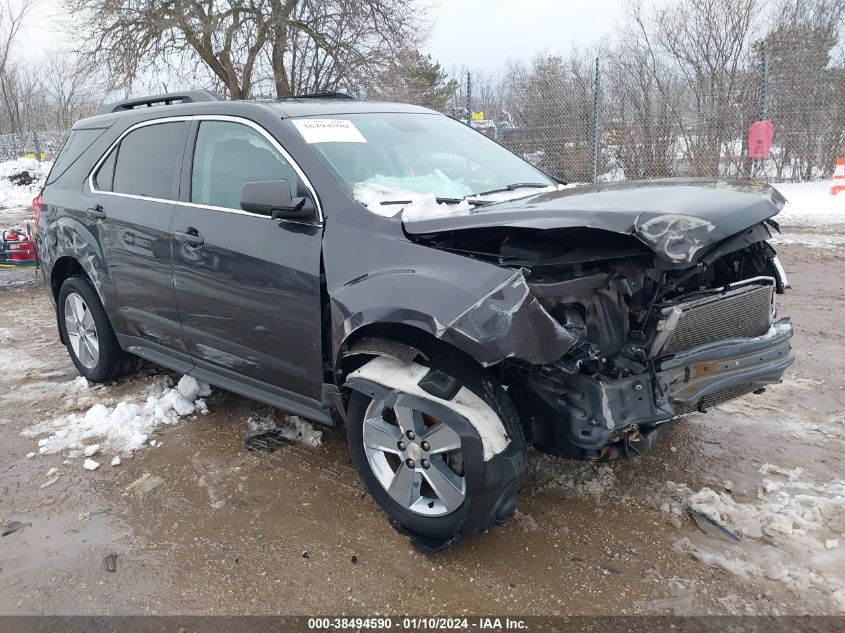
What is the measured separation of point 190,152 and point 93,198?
3.70 feet

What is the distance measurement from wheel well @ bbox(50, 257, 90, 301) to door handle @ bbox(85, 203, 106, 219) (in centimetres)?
48

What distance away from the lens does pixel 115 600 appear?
257cm

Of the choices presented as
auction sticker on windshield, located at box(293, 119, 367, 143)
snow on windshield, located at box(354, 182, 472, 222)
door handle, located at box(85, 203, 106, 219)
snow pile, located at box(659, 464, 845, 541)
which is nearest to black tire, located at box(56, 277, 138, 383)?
door handle, located at box(85, 203, 106, 219)

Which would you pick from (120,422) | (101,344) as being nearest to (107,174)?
(101,344)

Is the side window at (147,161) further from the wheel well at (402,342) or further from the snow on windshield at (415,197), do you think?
the wheel well at (402,342)

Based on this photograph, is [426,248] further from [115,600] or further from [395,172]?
[115,600]

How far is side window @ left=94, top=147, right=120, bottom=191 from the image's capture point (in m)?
4.36

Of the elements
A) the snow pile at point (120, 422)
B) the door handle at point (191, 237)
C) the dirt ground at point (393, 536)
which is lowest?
the dirt ground at point (393, 536)

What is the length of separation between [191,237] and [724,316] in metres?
2.67

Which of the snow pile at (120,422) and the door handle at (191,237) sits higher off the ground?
the door handle at (191,237)

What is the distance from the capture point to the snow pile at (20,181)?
21.2m

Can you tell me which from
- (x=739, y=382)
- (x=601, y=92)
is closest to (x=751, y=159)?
(x=601, y=92)

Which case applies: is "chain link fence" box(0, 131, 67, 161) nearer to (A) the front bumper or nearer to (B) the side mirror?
(B) the side mirror

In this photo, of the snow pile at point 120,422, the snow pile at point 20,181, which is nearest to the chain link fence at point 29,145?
the snow pile at point 20,181
